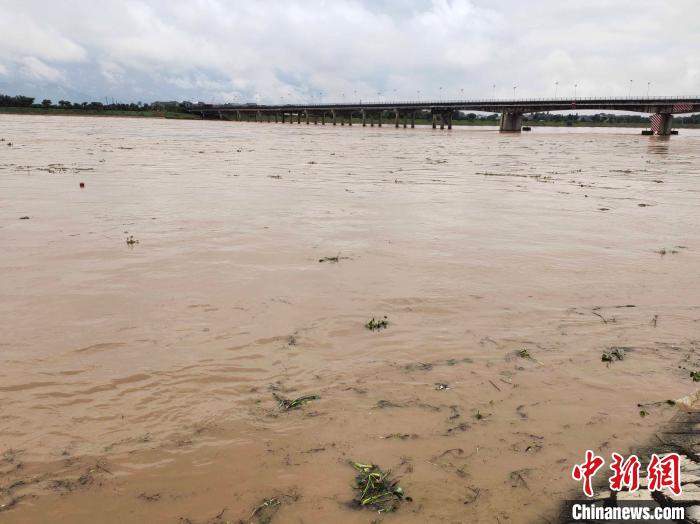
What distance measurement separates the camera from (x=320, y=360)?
6020 millimetres

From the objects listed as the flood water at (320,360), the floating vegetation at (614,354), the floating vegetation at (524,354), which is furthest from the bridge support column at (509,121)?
the floating vegetation at (524,354)

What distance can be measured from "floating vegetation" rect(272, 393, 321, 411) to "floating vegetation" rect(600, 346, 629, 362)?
364 centimetres

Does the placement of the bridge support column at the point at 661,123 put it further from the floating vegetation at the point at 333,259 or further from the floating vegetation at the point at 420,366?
the floating vegetation at the point at 420,366

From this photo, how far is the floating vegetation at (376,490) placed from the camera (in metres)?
3.82

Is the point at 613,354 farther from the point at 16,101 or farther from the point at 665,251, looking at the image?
the point at 16,101

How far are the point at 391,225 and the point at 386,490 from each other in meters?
9.85

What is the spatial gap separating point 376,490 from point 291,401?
1497 millimetres

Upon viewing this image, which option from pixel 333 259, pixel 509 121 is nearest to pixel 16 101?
pixel 509 121

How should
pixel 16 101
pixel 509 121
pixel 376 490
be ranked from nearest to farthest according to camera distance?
1. pixel 376 490
2. pixel 509 121
3. pixel 16 101

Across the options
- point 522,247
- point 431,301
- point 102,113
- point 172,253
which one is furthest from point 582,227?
point 102,113

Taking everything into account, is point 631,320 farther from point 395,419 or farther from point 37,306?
point 37,306

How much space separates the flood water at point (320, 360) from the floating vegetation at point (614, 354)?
13 centimetres

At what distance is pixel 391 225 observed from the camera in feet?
43.9

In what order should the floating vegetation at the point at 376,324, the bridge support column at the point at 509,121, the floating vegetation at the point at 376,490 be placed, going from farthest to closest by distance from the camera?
the bridge support column at the point at 509,121 → the floating vegetation at the point at 376,324 → the floating vegetation at the point at 376,490
